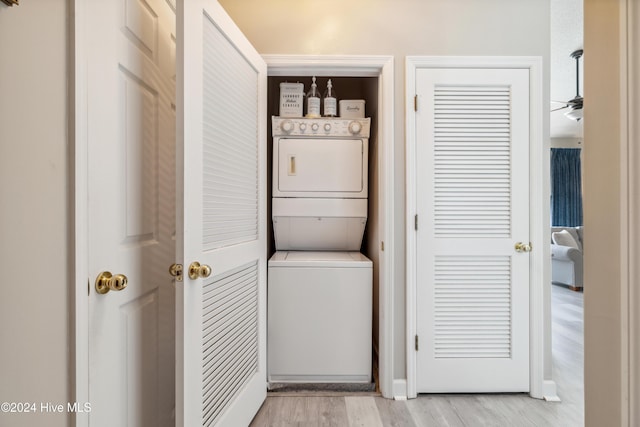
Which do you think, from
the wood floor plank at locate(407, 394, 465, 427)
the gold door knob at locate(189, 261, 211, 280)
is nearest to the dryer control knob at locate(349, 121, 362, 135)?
the gold door knob at locate(189, 261, 211, 280)

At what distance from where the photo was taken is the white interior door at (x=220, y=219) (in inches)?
44.6

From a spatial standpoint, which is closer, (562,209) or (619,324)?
(619,324)

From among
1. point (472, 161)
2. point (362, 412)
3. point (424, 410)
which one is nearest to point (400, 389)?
point (424, 410)

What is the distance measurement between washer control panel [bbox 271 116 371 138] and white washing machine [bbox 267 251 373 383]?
0.92 m

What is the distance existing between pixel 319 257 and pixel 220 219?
96 centimetres

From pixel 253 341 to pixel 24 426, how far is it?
1.11 meters

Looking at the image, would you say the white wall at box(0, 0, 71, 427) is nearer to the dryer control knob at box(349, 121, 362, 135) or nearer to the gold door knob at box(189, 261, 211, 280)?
the gold door knob at box(189, 261, 211, 280)

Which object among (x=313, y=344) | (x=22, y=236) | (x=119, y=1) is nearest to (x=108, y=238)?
(x=22, y=236)

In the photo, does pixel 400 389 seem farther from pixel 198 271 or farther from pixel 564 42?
pixel 564 42

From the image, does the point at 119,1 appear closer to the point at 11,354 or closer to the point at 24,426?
the point at 11,354

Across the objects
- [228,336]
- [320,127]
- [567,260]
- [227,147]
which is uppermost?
[320,127]

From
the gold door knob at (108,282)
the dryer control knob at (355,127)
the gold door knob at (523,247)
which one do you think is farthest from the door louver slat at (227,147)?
the gold door knob at (523,247)

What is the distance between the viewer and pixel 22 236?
70 centimetres

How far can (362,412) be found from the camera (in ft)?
5.96
